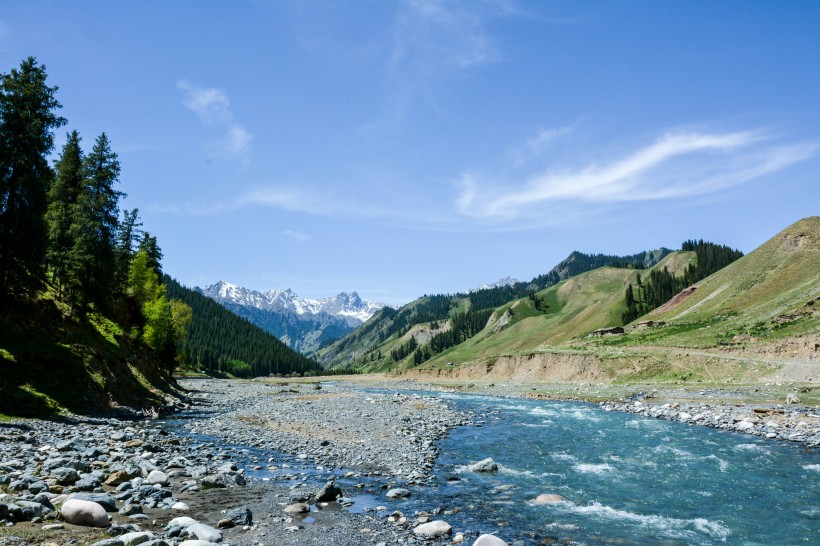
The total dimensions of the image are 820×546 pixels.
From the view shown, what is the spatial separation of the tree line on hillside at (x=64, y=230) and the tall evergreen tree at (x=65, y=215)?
85 mm

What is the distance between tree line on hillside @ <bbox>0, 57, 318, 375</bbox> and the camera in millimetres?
33688

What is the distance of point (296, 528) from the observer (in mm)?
14352

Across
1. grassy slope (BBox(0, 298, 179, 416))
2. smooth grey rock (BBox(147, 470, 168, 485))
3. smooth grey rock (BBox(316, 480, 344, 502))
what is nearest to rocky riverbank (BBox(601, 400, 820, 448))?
smooth grey rock (BBox(316, 480, 344, 502))

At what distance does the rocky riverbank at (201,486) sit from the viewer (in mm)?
12305

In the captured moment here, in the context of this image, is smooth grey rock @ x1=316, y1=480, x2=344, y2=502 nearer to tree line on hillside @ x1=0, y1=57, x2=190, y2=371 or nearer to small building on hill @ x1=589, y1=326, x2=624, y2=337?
tree line on hillside @ x1=0, y1=57, x2=190, y2=371

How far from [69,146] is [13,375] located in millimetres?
31664

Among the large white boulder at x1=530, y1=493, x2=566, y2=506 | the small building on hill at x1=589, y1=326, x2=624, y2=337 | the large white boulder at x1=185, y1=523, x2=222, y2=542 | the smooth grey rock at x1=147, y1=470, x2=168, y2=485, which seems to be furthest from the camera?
the small building on hill at x1=589, y1=326, x2=624, y2=337

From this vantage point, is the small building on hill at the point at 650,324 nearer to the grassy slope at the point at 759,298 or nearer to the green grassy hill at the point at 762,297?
the green grassy hill at the point at 762,297

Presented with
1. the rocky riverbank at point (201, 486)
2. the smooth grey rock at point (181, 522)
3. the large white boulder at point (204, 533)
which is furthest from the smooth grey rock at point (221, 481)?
the large white boulder at point (204, 533)

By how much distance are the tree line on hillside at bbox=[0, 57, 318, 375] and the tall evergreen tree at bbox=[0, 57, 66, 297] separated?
6 centimetres

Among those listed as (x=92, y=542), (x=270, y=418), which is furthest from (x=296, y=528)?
(x=270, y=418)

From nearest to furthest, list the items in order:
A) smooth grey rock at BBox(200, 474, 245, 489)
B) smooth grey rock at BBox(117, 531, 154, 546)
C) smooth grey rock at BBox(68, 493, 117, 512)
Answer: smooth grey rock at BBox(117, 531, 154, 546)
smooth grey rock at BBox(68, 493, 117, 512)
smooth grey rock at BBox(200, 474, 245, 489)

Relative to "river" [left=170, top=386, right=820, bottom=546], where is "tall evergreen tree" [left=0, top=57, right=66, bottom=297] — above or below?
above

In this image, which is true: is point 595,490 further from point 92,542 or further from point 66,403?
point 66,403
